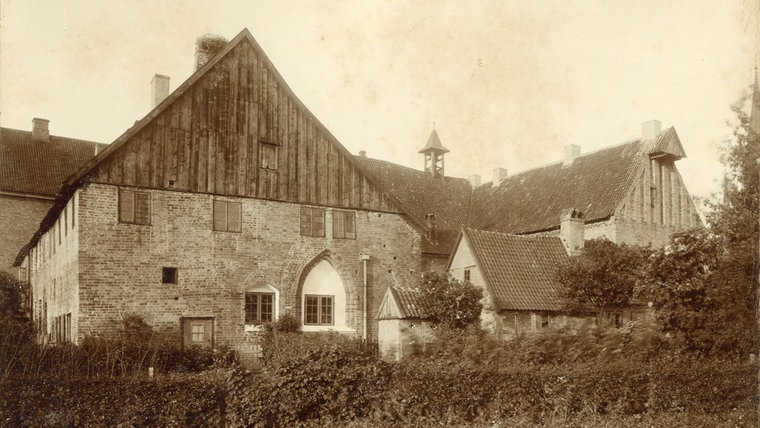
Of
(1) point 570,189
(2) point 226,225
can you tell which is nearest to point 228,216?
(2) point 226,225

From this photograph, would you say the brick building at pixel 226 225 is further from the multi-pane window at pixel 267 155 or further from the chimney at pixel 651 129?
the chimney at pixel 651 129

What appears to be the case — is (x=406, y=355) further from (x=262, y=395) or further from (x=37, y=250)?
(x=37, y=250)

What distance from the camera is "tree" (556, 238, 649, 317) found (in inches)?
1012

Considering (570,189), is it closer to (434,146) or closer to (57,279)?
(434,146)

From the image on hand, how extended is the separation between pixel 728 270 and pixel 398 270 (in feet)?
44.6

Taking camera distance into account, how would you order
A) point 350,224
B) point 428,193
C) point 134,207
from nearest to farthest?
point 134,207, point 350,224, point 428,193

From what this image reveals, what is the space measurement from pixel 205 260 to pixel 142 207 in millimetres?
2770

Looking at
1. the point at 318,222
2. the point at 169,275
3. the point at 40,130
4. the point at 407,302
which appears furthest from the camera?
the point at 40,130

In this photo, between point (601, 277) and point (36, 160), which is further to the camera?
point (36, 160)

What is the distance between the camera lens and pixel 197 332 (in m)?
24.3

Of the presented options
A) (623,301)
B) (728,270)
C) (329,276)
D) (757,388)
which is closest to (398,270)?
(329,276)

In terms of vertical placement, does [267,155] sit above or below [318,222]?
above

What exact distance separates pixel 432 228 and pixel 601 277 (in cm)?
1235

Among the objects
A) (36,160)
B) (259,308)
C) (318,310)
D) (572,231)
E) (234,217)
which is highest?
(36,160)
